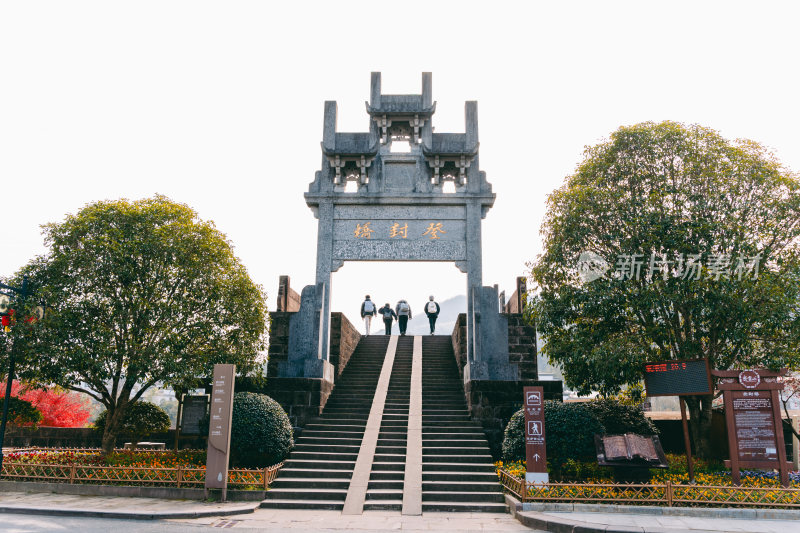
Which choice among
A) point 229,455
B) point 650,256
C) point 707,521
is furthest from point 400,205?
point 707,521

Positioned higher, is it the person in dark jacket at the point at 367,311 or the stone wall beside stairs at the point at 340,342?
the person in dark jacket at the point at 367,311

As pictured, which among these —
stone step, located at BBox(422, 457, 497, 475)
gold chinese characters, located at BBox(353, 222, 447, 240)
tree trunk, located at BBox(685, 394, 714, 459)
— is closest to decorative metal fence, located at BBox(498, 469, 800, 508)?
stone step, located at BBox(422, 457, 497, 475)

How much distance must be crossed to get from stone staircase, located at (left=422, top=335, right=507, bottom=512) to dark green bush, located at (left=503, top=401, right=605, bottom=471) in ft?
3.30

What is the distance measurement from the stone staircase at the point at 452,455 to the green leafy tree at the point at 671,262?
3099 millimetres

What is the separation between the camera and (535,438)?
1138cm

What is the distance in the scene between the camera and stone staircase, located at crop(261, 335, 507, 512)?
36.4ft

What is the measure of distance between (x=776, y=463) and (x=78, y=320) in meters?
15.4

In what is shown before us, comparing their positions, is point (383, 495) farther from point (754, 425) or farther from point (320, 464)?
point (754, 425)

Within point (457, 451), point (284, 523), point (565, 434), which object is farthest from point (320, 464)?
point (565, 434)

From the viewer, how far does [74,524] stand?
9164mm

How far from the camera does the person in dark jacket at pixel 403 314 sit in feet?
78.0

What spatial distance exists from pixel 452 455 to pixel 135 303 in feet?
27.0

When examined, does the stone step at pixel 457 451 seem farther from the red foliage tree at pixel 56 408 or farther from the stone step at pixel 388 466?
the red foliage tree at pixel 56 408

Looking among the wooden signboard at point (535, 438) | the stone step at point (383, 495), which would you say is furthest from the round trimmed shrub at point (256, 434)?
the wooden signboard at point (535, 438)
